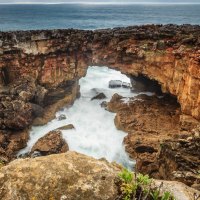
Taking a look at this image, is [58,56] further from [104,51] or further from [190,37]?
[190,37]

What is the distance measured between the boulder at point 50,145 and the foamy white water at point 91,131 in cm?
109

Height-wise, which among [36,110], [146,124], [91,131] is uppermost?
[146,124]

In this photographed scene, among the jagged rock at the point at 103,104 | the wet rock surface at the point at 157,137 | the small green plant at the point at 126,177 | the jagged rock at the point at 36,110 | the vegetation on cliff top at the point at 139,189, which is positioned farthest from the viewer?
the jagged rock at the point at 103,104

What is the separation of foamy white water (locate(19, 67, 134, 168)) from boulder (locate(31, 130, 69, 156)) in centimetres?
109

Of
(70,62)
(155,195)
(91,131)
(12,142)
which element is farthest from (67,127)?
(155,195)

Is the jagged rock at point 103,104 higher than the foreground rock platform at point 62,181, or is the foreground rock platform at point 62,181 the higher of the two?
the foreground rock platform at point 62,181

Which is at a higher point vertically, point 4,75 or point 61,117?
point 4,75

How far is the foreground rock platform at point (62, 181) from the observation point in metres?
7.66

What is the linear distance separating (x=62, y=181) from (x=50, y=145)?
20730mm

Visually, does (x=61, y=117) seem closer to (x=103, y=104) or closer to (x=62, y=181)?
(x=103, y=104)

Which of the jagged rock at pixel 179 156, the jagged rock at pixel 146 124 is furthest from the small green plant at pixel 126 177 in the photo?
the jagged rock at pixel 146 124

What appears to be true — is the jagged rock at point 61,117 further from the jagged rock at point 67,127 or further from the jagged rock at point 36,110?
the jagged rock at point 67,127

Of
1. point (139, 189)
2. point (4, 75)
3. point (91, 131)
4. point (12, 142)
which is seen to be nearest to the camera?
point (139, 189)

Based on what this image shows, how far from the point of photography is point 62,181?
7.91 meters
